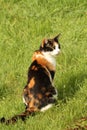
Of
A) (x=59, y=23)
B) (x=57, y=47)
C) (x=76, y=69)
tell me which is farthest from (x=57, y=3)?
(x=57, y=47)

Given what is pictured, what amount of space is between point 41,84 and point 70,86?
2.85 feet

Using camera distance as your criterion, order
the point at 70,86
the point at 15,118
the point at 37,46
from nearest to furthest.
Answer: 1. the point at 15,118
2. the point at 70,86
3. the point at 37,46

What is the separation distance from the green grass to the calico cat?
130mm

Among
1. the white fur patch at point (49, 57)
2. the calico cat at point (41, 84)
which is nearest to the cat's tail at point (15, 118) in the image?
the calico cat at point (41, 84)

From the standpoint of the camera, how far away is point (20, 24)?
1030cm

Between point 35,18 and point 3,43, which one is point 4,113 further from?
Answer: point 35,18

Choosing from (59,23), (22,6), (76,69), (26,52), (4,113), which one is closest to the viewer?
(4,113)

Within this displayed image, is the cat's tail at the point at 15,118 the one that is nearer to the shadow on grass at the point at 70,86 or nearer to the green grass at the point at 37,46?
the green grass at the point at 37,46

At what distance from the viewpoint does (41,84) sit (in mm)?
7051

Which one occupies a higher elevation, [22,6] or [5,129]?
[22,6]

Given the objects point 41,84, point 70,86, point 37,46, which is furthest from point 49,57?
point 37,46

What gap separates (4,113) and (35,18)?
3.55m

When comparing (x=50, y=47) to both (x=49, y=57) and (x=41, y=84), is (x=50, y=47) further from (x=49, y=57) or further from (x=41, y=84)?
(x=41, y=84)

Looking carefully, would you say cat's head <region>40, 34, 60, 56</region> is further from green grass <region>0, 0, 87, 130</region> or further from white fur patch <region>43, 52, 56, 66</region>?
green grass <region>0, 0, 87, 130</region>
